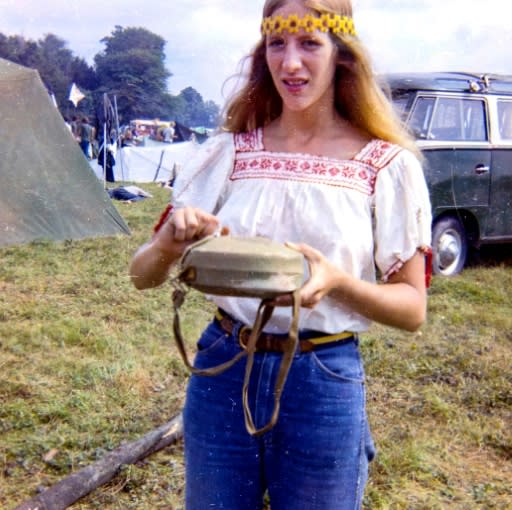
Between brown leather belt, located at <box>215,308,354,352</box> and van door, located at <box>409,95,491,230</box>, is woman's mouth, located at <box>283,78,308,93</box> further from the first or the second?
van door, located at <box>409,95,491,230</box>

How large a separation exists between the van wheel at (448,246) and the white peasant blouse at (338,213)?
5.13 m

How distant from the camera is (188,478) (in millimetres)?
1490

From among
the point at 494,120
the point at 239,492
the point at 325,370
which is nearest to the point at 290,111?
the point at 325,370

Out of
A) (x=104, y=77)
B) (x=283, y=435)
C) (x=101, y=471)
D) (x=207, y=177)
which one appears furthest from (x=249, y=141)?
(x=104, y=77)

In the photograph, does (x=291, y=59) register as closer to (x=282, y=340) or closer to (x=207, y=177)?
(x=207, y=177)

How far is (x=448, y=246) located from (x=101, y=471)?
14.8ft

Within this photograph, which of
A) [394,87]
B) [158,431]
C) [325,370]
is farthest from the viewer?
[394,87]

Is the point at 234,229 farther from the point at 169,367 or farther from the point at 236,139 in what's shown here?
the point at 169,367

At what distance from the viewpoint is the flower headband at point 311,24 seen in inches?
56.3

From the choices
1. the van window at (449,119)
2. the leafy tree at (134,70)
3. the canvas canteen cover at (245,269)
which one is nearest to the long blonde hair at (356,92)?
the canvas canteen cover at (245,269)

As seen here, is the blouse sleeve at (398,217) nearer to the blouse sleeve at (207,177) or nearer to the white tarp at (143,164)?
the blouse sleeve at (207,177)

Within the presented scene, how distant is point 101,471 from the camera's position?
2.93 metres

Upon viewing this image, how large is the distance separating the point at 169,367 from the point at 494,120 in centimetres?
422

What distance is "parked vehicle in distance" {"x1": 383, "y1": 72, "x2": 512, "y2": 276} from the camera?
6.19 m
